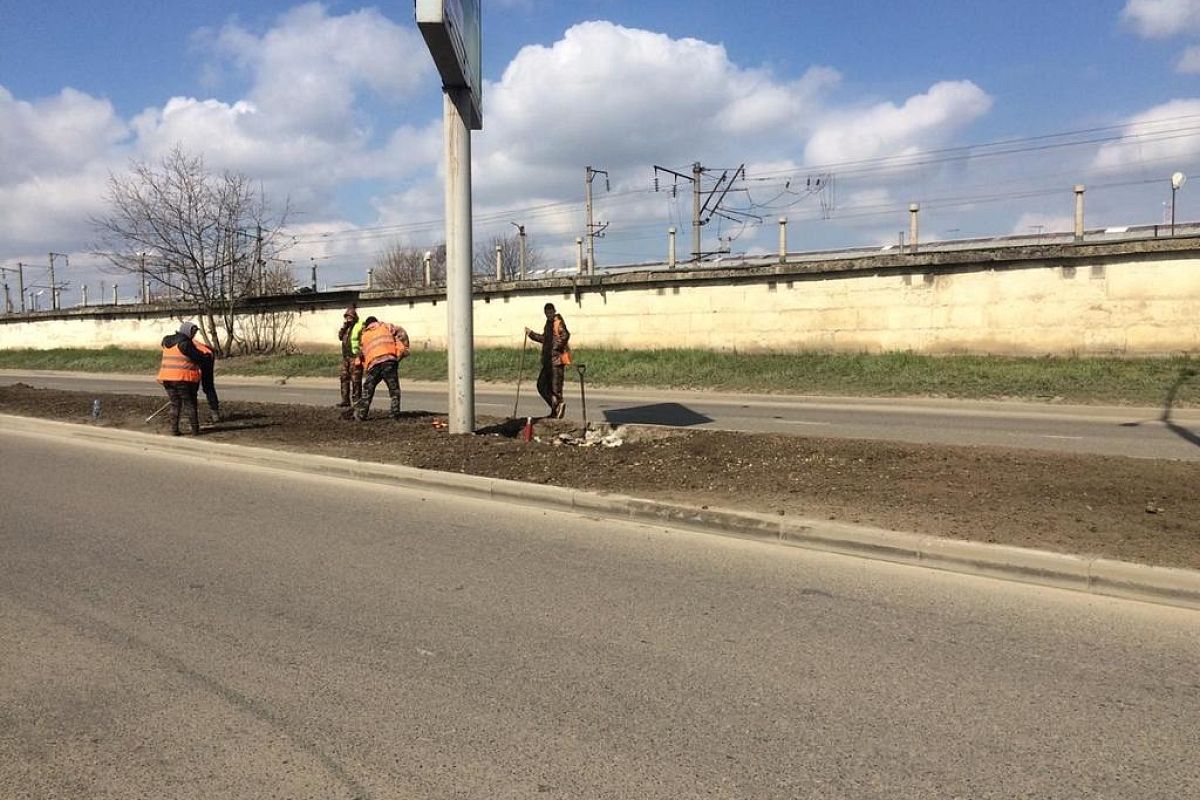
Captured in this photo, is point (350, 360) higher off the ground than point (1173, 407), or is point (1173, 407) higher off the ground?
point (350, 360)

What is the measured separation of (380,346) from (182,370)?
2655 millimetres

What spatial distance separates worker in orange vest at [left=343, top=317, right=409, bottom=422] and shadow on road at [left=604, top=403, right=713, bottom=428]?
11.1 ft

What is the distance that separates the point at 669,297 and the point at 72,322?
3412 cm

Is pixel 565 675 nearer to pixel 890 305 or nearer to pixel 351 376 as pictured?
pixel 351 376

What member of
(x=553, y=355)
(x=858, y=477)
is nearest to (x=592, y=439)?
(x=553, y=355)

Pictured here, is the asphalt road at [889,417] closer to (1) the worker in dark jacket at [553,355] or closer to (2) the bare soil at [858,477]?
(1) the worker in dark jacket at [553,355]

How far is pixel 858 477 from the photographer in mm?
7902

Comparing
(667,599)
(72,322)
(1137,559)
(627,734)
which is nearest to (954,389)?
(1137,559)

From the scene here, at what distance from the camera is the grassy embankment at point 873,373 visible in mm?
17562

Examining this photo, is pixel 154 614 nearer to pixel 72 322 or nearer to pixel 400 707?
pixel 400 707

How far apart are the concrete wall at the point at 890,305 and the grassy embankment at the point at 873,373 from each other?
29.4 inches

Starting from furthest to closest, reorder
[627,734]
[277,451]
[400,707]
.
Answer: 1. [277,451]
2. [400,707]
3. [627,734]

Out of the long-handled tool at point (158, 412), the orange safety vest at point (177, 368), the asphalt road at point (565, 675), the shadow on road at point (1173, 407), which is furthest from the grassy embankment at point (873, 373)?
the asphalt road at point (565, 675)

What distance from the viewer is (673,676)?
13.2 feet
